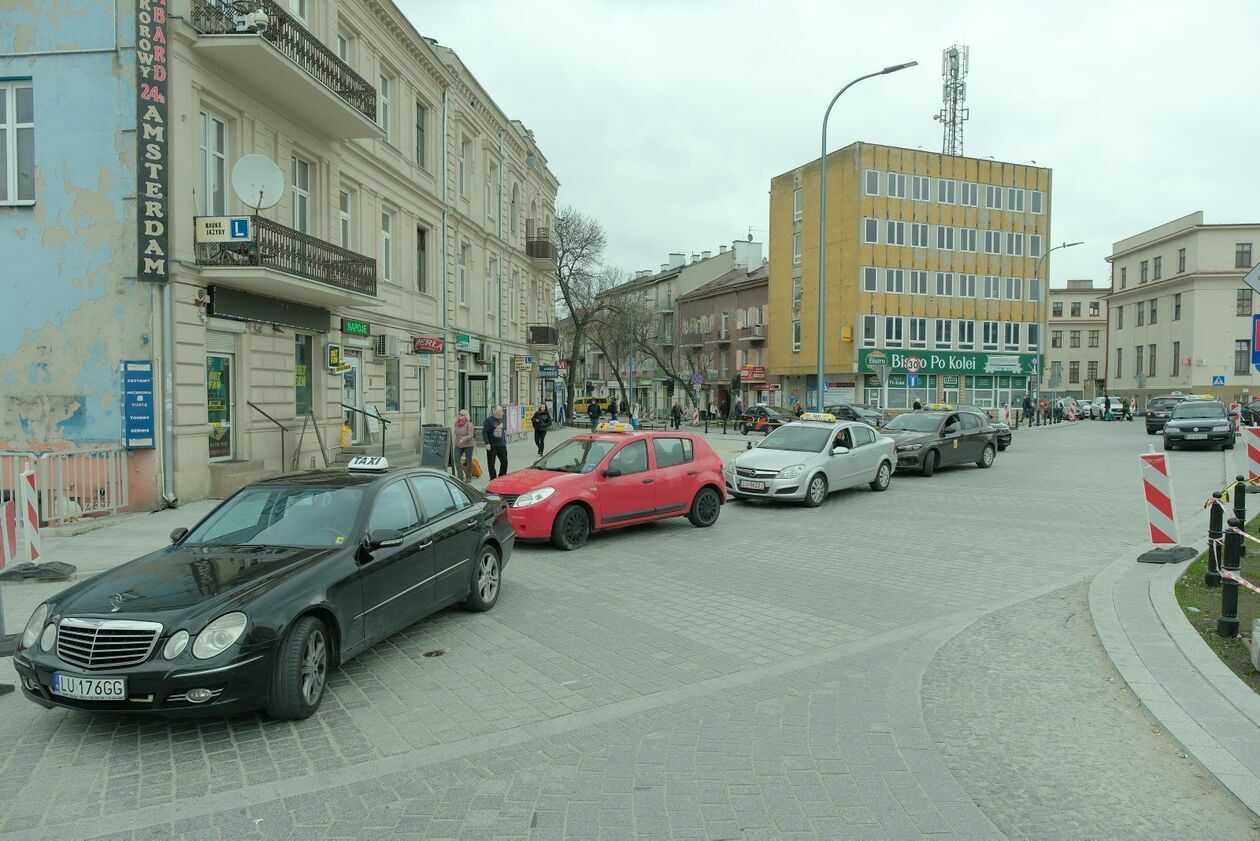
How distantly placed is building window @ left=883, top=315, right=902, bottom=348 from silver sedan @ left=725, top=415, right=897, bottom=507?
124 feet

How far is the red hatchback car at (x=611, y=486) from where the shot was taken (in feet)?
34.5

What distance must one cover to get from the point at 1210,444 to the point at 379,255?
83.3 ft

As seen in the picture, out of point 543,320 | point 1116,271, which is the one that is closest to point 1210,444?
point 543,320

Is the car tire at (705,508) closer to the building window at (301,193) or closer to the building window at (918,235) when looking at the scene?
the building window at (301,193)

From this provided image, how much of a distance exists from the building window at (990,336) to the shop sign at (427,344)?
43.1 m

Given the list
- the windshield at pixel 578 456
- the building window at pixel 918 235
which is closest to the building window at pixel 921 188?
the building window at pixel 918 235

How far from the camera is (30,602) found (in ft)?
25.9

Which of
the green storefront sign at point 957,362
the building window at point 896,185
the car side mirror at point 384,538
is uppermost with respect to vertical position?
the building window at point 896,185

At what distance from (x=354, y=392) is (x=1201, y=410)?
25910mm

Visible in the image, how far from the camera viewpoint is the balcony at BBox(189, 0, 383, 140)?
1398 centimetres

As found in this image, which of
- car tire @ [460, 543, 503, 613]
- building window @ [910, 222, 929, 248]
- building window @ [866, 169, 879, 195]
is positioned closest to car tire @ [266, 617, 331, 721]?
car tire @ [460, 543, 503, 613]

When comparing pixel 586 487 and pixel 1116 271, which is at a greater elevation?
pixel 1116 271

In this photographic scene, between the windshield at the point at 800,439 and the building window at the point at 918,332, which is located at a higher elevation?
the building window at the point at 918,332

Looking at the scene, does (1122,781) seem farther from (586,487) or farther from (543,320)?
(543,320)
